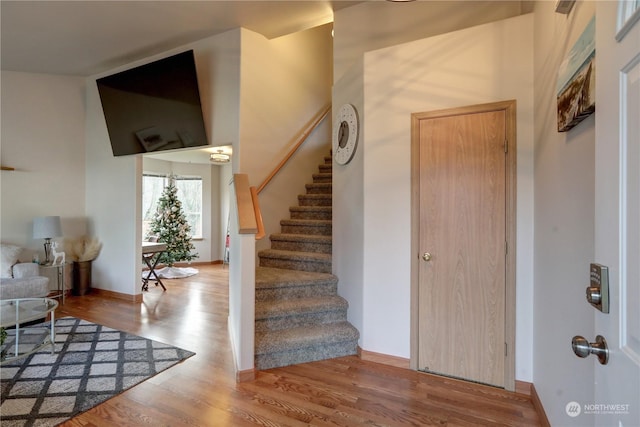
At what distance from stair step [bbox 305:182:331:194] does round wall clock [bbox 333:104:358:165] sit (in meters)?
1.01

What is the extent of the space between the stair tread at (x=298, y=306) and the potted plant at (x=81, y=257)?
3394mm

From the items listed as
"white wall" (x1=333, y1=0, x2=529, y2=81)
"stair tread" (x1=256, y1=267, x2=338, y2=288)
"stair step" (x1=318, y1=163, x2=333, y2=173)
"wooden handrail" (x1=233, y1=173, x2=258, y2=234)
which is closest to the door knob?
"wooden handrail" (x1=233, y1=173, x2=258, y2=234)

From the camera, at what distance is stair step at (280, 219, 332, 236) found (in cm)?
380

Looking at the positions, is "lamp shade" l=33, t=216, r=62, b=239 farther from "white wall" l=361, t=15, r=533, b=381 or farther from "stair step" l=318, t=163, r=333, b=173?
"white wall" l=361, t=15, r=533, b=381

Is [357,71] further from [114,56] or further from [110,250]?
[110,250]

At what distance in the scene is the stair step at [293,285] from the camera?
297cm

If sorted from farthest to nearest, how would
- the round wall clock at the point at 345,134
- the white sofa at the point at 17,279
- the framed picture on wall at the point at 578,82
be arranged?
the white sofa at the point at 17,279 < the round wall clock at the point at 345,134 < the framed picture on wall at the point at 578,82

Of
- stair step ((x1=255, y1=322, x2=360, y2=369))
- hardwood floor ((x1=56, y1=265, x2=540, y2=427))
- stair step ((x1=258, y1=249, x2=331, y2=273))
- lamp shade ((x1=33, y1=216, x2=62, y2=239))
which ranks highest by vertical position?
lamp shade ((x1=33, y1=216, x2=62, y2=239))

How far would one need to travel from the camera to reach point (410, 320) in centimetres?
254

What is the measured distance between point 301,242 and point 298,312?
1065 millimetres

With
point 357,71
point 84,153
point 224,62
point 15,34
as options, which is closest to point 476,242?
point 357,71

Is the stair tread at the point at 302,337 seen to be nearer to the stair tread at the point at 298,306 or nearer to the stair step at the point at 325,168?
the stair tread at the point at 298,306

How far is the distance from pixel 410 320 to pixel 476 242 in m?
0.82

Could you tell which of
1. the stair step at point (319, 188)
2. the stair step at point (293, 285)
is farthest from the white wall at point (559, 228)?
the stair step at point (319, 188)
